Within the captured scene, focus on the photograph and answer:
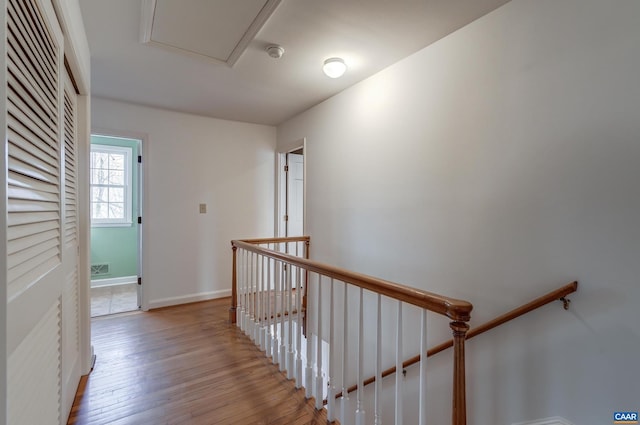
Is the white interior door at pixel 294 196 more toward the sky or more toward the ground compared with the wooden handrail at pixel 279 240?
more toward the sky

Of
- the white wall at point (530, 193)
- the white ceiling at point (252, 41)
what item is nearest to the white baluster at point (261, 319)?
the white wall at point (530, 193)

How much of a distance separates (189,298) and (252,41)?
306cm

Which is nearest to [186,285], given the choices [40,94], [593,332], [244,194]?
[244,194]

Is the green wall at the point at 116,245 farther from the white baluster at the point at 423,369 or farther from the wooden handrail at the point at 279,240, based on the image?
the white baluster at the point at 423,369

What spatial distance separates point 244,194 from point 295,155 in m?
0.99

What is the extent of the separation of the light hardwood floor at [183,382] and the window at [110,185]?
2.21 meters

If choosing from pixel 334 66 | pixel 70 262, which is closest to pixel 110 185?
A: pixel 70 262

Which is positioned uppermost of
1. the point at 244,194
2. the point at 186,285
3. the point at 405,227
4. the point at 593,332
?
the point at 244,194

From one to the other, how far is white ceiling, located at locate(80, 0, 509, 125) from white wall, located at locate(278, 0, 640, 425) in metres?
0.30

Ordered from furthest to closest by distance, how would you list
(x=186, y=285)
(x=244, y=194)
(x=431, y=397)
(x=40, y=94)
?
(x=244, y=194)
(x=186, y=285)
(x=431, y=397)
(x=40, y=94)

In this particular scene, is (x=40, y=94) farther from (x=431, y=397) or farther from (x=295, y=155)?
(x=295, y=155)

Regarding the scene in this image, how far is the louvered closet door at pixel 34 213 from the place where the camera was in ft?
2.71

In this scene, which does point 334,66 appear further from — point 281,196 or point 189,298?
point 189,298

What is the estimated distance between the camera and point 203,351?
243 cm
